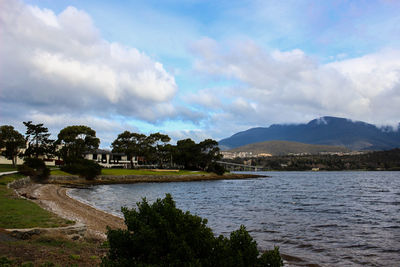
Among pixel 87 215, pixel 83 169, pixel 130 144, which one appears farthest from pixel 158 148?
pixel 87 215

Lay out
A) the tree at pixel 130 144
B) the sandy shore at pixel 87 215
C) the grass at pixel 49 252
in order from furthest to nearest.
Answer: the tree at pixel 130 144 → the sandy shore at pixel 87 215 → the grass at pixel 49 252

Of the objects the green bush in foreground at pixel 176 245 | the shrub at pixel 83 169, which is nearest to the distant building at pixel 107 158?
the shrub at pixel 83 169

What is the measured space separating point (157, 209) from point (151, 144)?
4541 inches

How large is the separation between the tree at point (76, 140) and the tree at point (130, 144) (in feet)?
66.9

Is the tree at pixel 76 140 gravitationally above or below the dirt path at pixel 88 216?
above

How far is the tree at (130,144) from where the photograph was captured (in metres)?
111

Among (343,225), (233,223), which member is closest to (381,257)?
(343,225)

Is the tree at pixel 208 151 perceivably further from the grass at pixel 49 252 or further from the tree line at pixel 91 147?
the grass at pixel 49 252

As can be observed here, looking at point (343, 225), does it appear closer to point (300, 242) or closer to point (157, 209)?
point (300, 242)

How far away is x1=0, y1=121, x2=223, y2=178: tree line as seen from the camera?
6888 centimetres

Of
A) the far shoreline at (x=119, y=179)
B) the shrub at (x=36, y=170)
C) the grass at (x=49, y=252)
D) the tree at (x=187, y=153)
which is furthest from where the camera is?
the tree at (x=187, y=153)

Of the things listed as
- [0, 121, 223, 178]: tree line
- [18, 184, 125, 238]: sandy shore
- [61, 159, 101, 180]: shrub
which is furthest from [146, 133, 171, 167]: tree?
[18, 184, 125, 238]: sandy shore

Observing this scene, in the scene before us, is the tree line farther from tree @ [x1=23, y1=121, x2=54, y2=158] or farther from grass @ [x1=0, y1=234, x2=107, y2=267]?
grass @ [x1=0, y1=234, x2=107, y2=267]

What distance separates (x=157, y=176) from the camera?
97.6 meters
